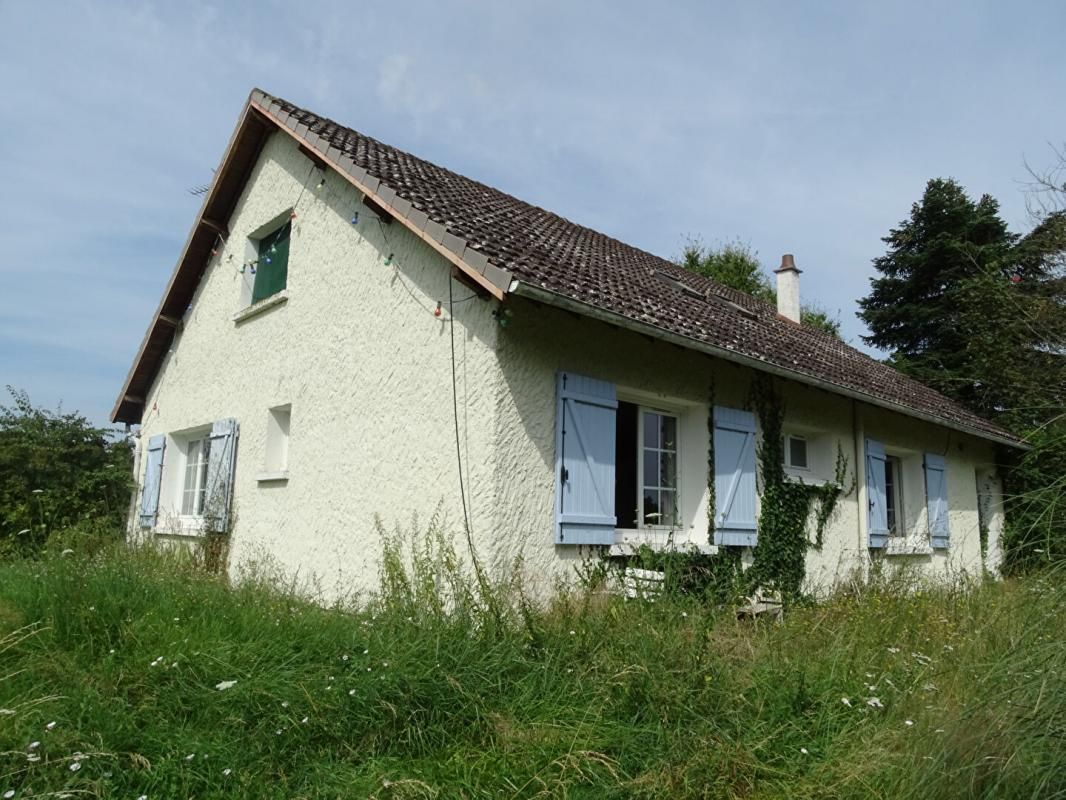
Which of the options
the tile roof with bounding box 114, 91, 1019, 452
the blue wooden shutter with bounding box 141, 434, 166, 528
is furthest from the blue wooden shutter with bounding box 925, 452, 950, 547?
the blue wooden shutter with bounding box 141, 434, 166, 528

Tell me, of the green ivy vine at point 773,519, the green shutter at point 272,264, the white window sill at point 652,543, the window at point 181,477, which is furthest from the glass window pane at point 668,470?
the window at point 181,477

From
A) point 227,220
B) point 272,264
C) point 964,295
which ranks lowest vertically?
point 272,264

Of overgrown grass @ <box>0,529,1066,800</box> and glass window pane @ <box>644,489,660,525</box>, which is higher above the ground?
glass window pane @ <box>644,489,660,525</box>

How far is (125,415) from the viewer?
12.1 m

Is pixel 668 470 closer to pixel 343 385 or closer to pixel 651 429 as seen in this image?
pixel 651 429

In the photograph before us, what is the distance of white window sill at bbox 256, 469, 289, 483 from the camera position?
7.91m

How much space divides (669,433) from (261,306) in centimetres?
496

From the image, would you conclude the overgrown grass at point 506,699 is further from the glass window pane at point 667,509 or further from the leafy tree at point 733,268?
the leafy tree at point 733,268

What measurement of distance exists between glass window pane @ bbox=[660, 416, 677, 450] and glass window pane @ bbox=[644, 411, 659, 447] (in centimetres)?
8

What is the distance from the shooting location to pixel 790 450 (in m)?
9.02

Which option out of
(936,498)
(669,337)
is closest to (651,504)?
(669,337)

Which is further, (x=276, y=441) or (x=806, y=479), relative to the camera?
(x=806, y=479)

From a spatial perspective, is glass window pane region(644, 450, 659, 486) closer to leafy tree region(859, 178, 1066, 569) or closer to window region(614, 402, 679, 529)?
window region(614, 402, 679, 529)

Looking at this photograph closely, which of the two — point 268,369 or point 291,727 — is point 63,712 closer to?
point 291,727
